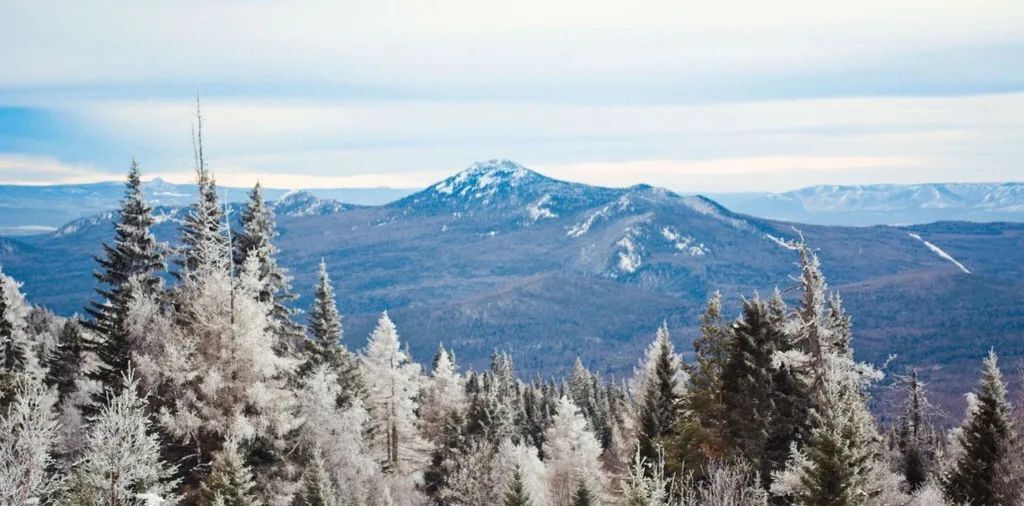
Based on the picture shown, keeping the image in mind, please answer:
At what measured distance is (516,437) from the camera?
82.2m

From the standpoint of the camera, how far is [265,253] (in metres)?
39.6

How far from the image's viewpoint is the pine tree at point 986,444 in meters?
35.4

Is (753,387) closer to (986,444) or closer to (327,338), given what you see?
(986,444)

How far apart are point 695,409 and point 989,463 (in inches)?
487

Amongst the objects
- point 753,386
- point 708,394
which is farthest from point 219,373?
point 753,386

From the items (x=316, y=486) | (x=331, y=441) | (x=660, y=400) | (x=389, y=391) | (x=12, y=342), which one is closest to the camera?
(x=316, y=486)

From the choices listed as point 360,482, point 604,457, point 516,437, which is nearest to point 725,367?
point 360,482

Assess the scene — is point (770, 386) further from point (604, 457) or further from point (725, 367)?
point (604, 457)

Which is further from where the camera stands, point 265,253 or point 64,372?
point 64,372

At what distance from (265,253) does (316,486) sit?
13176 mm

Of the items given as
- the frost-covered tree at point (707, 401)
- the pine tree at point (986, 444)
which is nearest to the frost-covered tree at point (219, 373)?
the frost-covered tree at point (707, 401)

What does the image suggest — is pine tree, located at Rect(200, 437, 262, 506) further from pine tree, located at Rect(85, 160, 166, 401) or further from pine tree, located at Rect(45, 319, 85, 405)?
pine tree, located at Rect(45, 319, 85, 405)

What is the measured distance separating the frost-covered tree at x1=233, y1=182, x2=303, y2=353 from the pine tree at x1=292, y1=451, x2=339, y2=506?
9.15 metres

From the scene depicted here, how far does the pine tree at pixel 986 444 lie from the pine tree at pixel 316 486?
25.6m
